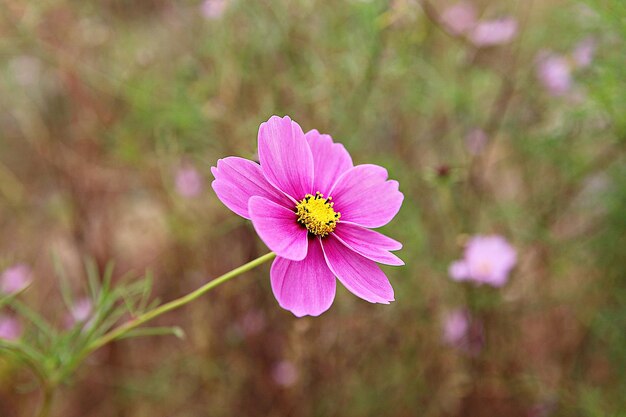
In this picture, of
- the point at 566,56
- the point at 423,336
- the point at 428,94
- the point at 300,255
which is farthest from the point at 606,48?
the point at 300,255

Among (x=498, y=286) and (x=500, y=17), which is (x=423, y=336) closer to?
(x=498, y=286)

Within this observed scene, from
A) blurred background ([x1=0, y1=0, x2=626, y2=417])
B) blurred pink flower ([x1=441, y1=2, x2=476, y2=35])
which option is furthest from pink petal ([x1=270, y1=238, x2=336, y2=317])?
blurred pink flower ([x1=441, y1=2, x2=476, y2=35])

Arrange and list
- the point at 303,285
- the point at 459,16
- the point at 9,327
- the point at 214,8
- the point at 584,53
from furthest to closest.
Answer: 1. the point at 459,16
2. the point at 9,327
3. the point at 584,53
4. the point at 214,8
5. the point at 303,285

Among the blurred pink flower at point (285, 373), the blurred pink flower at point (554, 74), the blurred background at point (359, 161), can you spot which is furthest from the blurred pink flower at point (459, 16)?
the blurred pink flower at point (285, 373)

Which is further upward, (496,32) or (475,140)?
(496,32)

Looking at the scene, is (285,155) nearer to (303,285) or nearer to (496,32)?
(303,285)

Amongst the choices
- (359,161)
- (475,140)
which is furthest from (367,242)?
(475,140)
